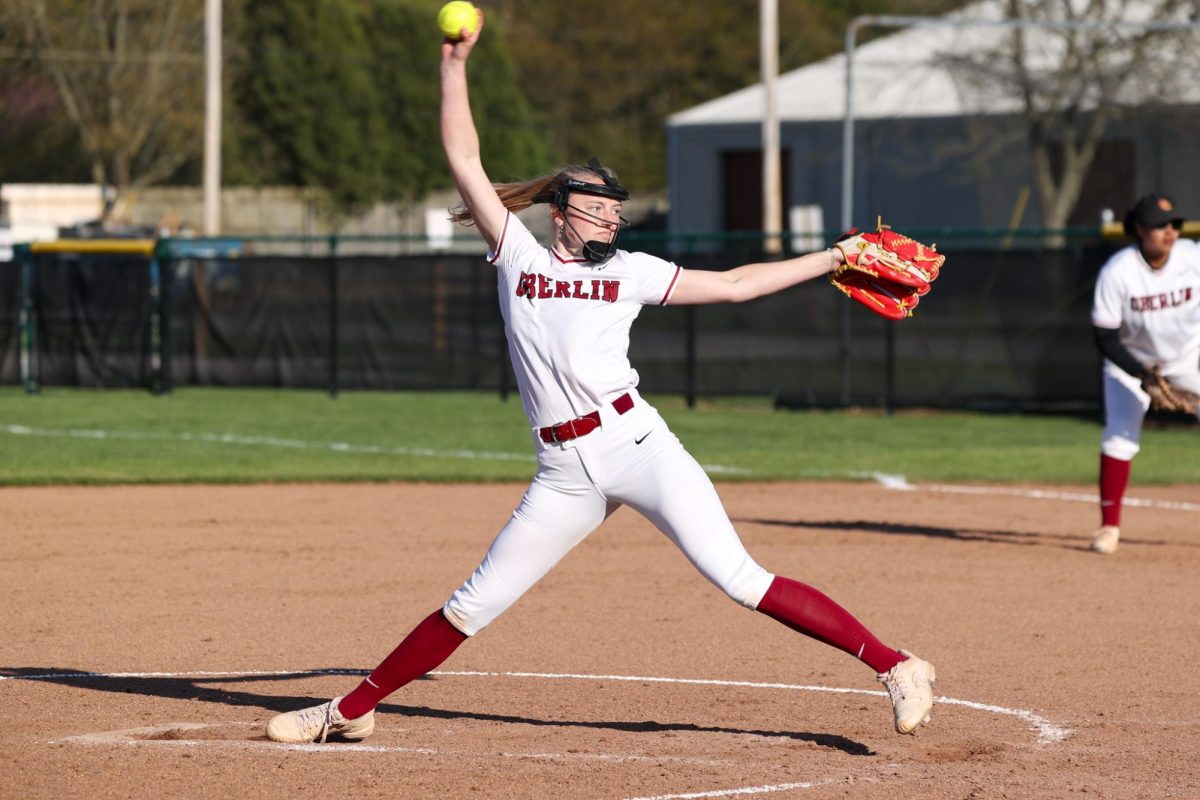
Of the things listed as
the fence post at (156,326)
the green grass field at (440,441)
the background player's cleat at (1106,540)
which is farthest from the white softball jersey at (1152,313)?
the fence post at (156,326)

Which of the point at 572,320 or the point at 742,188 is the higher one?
the point at 742,188

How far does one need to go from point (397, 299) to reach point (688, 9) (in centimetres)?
4146

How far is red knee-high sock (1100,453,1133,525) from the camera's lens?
1075 cm

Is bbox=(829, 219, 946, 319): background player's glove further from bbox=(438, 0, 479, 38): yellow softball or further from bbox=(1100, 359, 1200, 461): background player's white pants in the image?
bbox=(1100, 359, 1200, 461): background player's white pants

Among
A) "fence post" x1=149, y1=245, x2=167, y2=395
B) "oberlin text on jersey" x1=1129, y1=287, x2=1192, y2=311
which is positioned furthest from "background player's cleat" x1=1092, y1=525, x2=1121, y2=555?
"fence post" x1=149, y1=245, x2=167, y2=395

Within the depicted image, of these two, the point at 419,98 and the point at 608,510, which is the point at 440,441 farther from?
the point at 419,98

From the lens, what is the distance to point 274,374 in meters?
22.2

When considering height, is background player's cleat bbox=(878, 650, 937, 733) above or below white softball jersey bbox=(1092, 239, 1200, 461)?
below

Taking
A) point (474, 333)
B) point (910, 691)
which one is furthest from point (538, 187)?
point (474, 333)

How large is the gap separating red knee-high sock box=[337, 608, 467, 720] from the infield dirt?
0.17 m

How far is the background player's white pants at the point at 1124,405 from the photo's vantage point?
410 inches

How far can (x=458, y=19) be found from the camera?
5582 mm

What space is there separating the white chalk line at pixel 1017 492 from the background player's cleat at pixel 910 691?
297 inches

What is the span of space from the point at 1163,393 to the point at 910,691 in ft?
16.6
